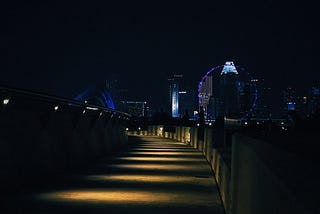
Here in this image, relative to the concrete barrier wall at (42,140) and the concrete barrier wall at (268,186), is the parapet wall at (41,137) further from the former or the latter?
the concrete barrier wall at (268,186)

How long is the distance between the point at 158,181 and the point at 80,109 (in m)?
6.97

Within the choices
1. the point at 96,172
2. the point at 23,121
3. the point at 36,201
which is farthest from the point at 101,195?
the point at 96,172

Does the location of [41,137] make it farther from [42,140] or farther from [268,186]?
[268,186]

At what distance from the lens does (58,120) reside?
22578mm

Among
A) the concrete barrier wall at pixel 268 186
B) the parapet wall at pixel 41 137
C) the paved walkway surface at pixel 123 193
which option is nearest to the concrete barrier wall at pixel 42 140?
the parapet wall at pixel 41 137

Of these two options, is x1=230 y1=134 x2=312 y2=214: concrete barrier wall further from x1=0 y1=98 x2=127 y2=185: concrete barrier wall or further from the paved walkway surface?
x1=0 y1=98 x2=127 y2=185: concrete barrier wall

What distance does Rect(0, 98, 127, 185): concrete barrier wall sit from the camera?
54.7ft

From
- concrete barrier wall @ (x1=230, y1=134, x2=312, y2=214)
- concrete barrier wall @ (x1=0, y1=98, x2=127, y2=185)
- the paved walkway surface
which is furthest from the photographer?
concrete barrier wall @ (x1=0, y1=98, x2=127, y2=185)

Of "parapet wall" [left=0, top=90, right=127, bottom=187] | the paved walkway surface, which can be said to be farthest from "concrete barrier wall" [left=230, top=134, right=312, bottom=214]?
"parapet wall" [left=0, top=90, right=127, bottom=187]

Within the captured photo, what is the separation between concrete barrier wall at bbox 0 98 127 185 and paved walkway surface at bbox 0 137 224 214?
0.66 metres

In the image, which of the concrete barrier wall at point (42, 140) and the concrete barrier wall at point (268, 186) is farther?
the concrete barrier wall at point (42, 140)

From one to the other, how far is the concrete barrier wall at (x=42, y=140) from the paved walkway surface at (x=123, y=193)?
0.66 m

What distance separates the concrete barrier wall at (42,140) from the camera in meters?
16.7

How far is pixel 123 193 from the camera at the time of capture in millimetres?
16469
